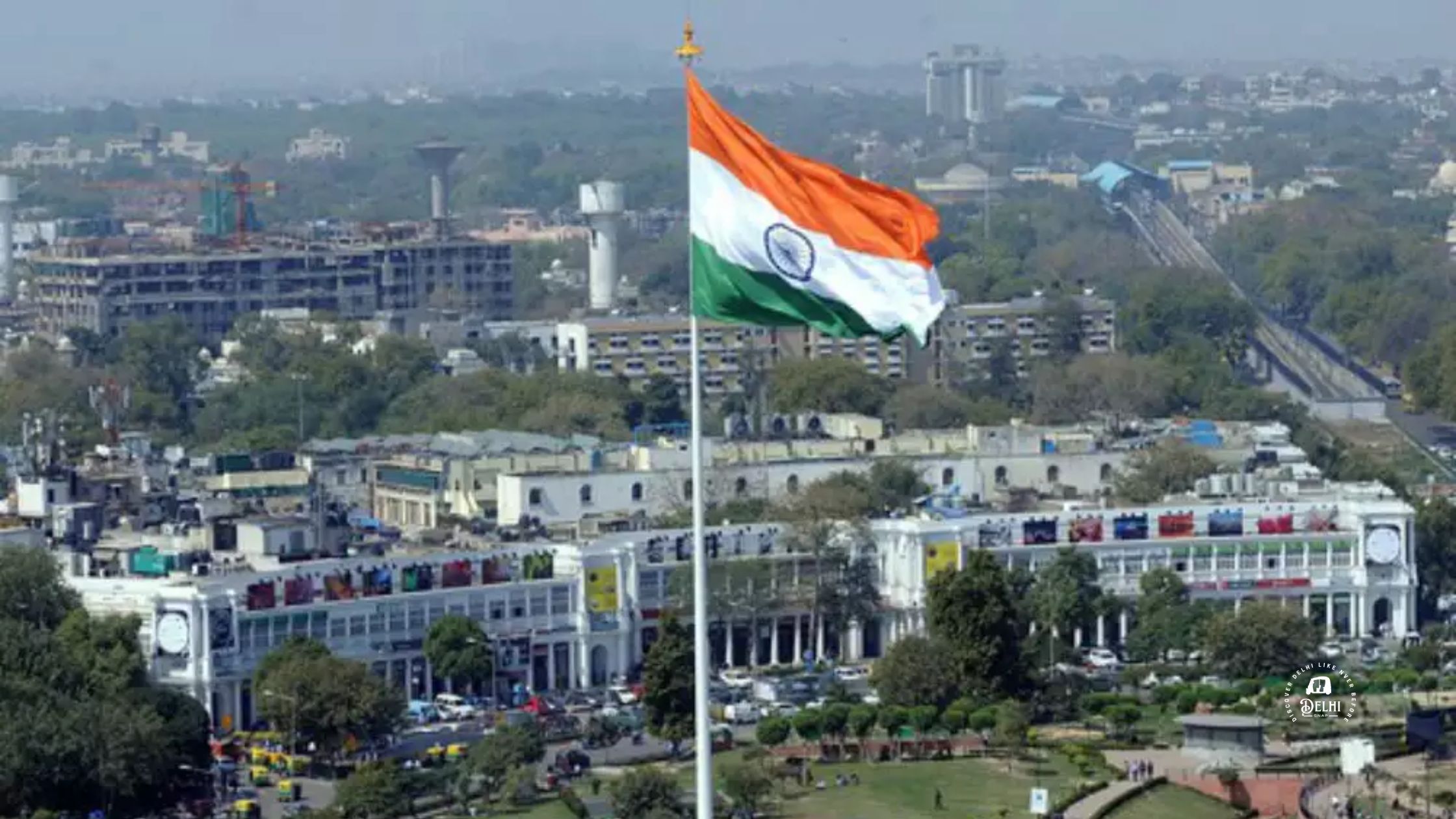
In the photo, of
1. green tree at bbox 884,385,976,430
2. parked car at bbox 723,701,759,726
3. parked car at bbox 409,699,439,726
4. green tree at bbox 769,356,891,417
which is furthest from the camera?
green tree at bbox 769,356,891,417

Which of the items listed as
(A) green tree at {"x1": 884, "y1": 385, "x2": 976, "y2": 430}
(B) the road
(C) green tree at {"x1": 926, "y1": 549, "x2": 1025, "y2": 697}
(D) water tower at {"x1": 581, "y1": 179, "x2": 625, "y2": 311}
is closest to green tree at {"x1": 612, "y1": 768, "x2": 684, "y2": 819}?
(C) green tree at {"x1": 926, "y1": 549, "x2": 1025, "y2": 697}

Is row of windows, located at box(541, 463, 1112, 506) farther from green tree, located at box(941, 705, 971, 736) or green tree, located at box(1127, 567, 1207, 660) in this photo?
green tree, located at box(941, 705, 971, 736)

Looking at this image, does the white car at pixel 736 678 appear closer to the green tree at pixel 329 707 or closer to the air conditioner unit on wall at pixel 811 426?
the green tree at pixel 329 707

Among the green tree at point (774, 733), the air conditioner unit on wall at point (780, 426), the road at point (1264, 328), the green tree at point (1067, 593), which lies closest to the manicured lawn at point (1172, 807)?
the green tree at point (774, 733)

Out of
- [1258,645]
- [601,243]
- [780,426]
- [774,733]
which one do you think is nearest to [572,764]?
[774,733]

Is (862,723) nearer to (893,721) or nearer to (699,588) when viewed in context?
(893,721)

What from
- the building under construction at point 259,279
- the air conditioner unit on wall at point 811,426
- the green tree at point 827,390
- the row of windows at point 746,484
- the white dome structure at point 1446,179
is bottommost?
the row of windows at point 746,484
